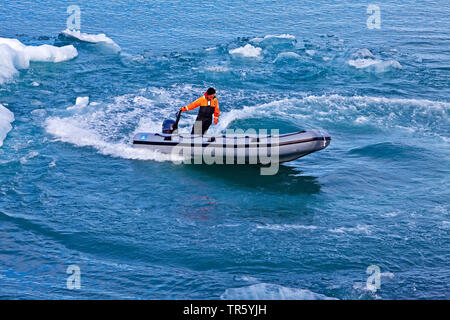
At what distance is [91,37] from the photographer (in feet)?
77.4

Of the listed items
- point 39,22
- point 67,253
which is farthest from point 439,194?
point 39,22

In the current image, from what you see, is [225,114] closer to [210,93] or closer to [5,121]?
[210,93]

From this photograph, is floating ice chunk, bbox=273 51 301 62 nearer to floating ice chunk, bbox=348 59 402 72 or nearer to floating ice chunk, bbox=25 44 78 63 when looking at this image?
floating ice chunk, bbox=348 59 402 72

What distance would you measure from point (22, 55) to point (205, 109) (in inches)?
364

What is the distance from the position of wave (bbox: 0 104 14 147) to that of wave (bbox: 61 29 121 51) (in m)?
7.45

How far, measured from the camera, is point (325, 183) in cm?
1391

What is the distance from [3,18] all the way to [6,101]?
10.6 m

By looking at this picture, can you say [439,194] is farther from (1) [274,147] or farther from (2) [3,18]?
(2) [3,18]

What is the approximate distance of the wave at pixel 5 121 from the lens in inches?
602

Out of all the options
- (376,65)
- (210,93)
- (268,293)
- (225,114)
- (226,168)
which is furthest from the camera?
(376,65)

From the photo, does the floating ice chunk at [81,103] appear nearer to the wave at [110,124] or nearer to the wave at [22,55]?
the wave at [110,124]

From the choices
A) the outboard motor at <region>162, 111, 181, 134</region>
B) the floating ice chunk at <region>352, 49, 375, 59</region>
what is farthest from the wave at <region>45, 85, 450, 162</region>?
the floating ice chunk at <region>352, 49, 375, 59</region>

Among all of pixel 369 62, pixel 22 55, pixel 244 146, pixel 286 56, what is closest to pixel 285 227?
pixel 244 146
